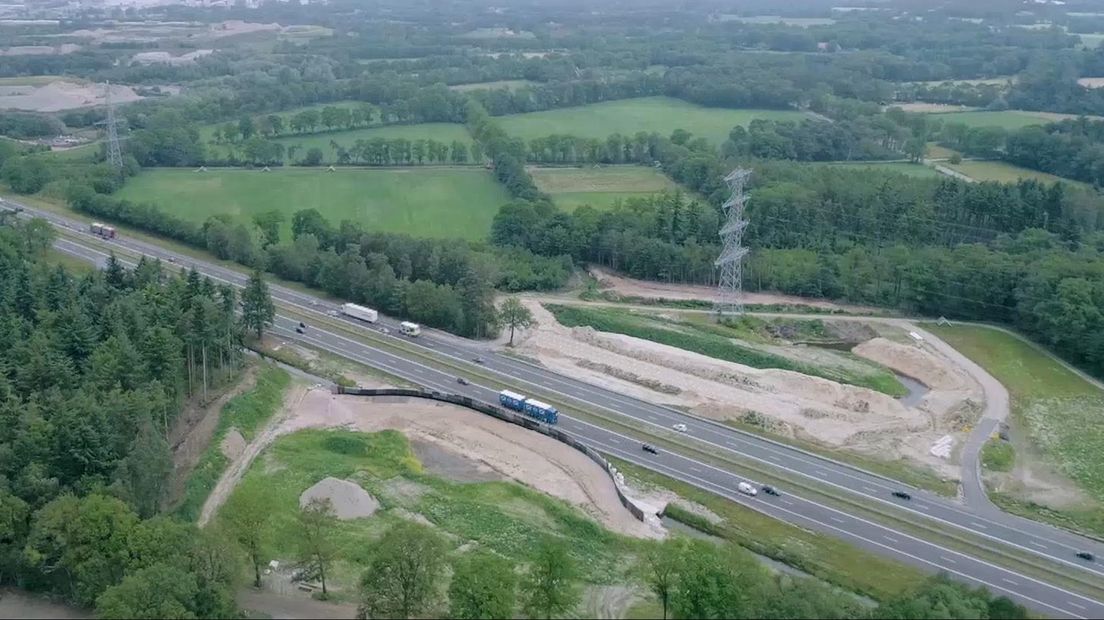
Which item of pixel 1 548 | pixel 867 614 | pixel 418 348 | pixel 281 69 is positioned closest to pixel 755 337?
pixel 418 348

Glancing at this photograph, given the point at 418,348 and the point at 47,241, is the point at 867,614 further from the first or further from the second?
the point at 47,241

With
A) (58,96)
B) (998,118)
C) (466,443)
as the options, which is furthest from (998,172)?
(58,96)

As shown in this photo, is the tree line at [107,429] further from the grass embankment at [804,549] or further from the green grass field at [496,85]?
the green grass field at [496,85]

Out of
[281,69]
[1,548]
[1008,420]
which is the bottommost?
[1008,420]

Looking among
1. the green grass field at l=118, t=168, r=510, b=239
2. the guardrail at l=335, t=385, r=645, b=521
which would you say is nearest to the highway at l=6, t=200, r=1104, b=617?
the guardrail at l=335, t=385, r=645, b=521

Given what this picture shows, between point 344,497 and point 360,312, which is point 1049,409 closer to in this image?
point 344,497

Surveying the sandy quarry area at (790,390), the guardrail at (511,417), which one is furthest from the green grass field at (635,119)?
the guardrail at (511,417)
